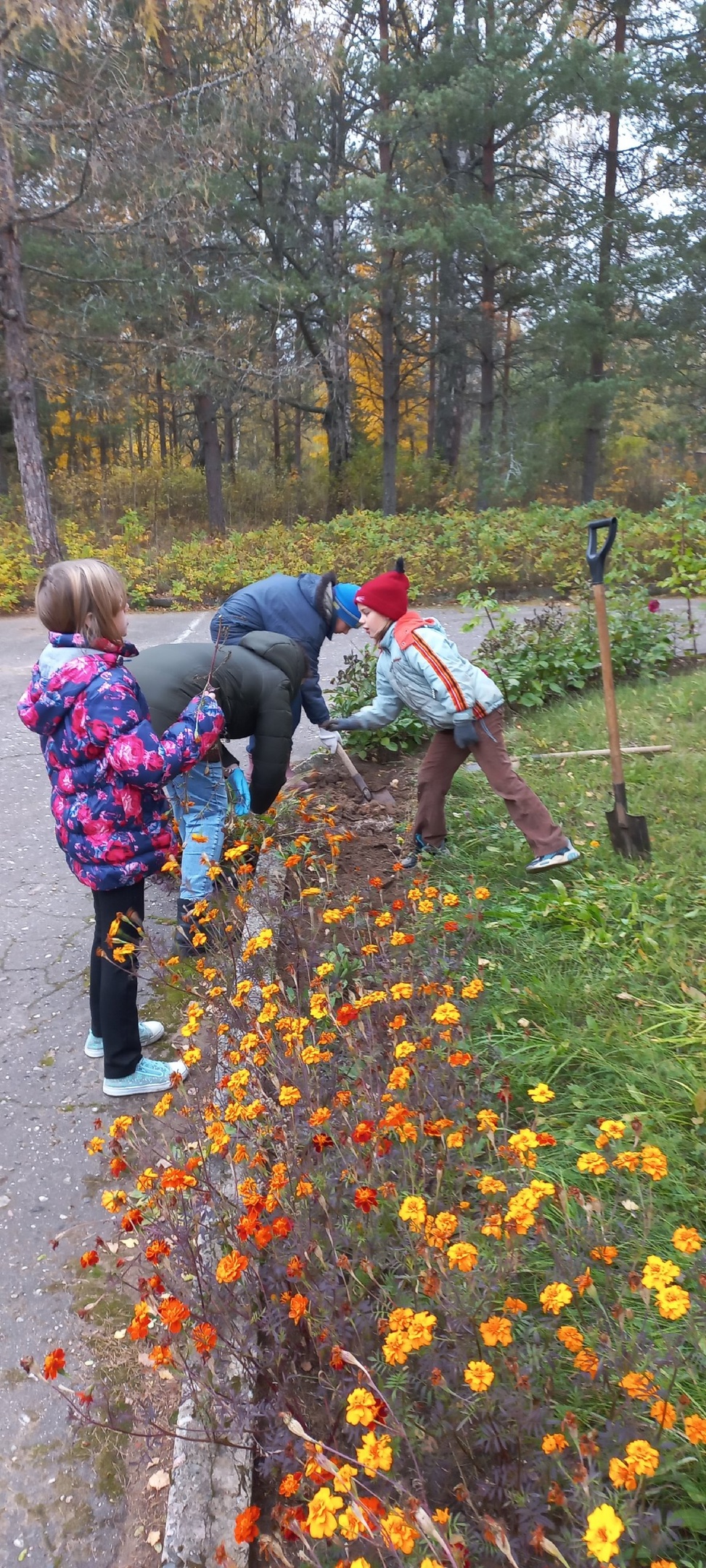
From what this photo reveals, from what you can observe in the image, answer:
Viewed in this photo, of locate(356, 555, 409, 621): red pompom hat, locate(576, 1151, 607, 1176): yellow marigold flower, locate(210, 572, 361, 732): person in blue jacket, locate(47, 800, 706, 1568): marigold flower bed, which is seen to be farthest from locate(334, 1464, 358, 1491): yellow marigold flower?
locate(210, 572, 361, 732): person in blue jacket

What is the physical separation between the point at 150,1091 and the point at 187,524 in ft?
61.5

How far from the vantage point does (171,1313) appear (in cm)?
148

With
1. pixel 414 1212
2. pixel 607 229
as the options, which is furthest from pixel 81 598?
pixel 607 229

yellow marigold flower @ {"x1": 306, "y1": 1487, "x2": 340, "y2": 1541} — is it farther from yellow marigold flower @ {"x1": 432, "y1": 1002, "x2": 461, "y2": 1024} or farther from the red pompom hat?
the red pompom hat

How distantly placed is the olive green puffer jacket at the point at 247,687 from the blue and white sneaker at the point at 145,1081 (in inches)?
47.5

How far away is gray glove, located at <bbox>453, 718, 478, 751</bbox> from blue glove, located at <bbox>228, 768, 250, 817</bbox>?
3.37 ft

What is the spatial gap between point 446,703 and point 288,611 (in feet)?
4.69

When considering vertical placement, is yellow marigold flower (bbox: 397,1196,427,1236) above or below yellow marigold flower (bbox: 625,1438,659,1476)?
below

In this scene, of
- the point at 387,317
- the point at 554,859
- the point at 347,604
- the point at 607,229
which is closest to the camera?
the point at 554,859

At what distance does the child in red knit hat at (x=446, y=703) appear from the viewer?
354cm

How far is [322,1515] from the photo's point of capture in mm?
1192

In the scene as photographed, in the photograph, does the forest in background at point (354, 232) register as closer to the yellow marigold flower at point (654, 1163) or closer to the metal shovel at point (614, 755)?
the metal shovel at point (614, 755)

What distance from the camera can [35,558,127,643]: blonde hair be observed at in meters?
2.56

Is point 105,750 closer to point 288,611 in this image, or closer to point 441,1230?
point 441,1230
